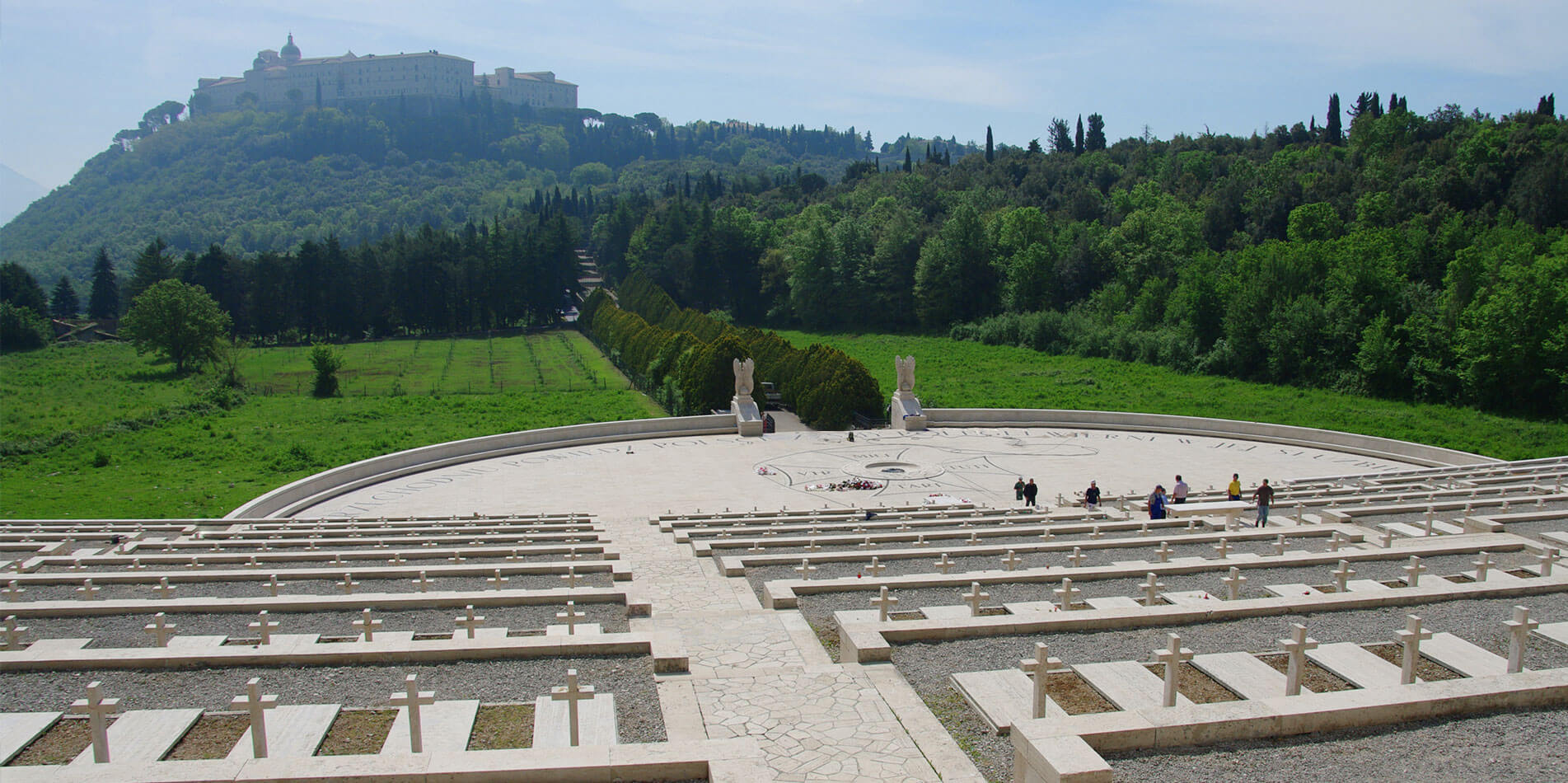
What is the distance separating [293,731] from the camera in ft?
28.9

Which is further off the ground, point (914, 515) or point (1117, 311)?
point (1117, 311)

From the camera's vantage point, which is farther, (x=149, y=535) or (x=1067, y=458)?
(x=1067, y=458)

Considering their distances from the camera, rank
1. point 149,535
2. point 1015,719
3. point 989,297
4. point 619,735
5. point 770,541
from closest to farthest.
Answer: point 1015,719 → point 619,735 → point 770,541 → point 149,535 → point 989,297

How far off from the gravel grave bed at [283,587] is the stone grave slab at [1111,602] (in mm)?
7189

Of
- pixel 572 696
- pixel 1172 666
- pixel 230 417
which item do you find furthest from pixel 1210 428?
pixel 230 417

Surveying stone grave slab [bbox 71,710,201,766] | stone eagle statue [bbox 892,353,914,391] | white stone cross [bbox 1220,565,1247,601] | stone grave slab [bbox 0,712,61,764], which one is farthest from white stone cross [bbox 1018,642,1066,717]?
stone eagle statue [bbox 892,353,914,391]

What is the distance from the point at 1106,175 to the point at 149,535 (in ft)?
337

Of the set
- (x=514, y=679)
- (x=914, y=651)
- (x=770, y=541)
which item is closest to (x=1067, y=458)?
(x=770, y=541)

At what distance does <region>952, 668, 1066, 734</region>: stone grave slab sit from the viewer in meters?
9.16

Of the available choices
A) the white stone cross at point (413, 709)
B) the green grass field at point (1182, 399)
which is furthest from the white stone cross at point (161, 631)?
the green grass field at point (1182, 399)

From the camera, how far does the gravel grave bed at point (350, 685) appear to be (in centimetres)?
955

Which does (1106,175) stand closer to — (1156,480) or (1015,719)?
(1156,480)

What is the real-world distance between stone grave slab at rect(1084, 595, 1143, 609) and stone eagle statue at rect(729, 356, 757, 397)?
29.2 m

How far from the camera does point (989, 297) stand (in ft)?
280
